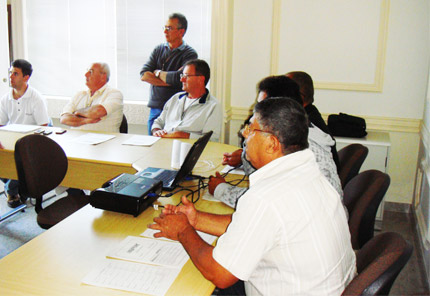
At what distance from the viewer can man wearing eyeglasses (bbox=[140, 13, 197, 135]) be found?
4.03 metres

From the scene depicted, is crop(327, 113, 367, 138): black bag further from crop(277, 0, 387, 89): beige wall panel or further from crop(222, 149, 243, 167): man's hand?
→ crop(222, 149, 243, 167): man's hand

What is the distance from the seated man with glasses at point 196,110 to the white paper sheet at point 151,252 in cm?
175

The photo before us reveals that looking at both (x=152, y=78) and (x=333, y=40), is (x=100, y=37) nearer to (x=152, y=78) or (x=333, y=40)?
(x=152, y=78)

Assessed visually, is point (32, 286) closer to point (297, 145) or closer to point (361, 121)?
point (297, 145)

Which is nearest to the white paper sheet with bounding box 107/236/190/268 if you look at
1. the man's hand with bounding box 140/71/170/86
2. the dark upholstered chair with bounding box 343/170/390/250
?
the dark upholstered chair with bounding box 343/170/390/250

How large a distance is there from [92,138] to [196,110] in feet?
2.68

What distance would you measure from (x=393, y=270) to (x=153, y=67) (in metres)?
3.38

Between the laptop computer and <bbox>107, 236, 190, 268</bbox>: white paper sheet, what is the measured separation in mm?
492

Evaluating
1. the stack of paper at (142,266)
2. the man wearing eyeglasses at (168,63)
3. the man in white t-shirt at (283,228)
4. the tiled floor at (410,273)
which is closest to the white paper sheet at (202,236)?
the stack of paper at (142,266)

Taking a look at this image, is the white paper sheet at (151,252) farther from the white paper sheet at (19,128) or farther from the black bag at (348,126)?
the black bag at (348,126)

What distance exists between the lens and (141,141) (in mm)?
3156

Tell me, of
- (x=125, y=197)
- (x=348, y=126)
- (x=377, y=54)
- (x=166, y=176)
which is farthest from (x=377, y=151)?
(x=125, y=197)

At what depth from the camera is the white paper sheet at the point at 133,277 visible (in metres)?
1.31

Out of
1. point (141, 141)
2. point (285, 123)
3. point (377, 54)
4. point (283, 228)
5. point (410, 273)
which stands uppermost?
point (377, 54)
